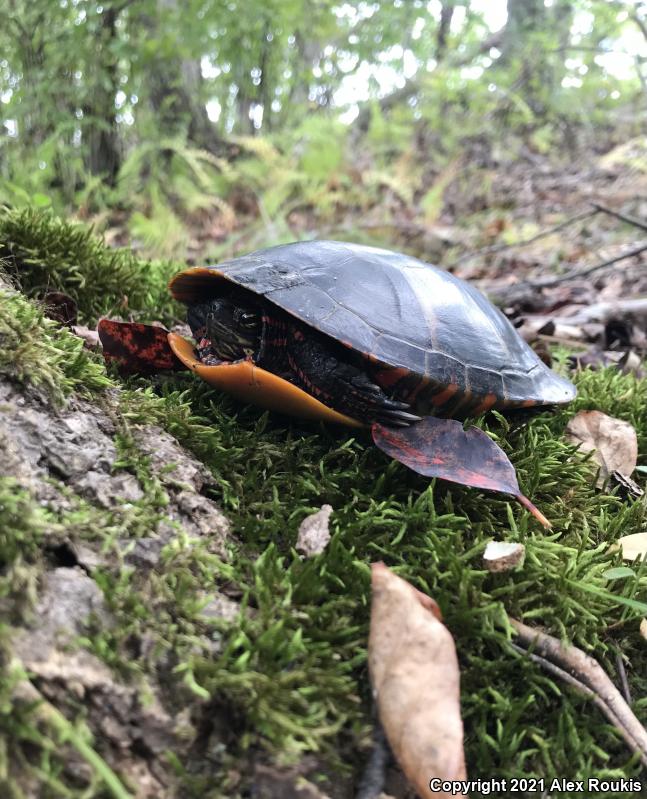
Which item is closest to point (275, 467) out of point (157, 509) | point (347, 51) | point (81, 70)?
point (157, 509)

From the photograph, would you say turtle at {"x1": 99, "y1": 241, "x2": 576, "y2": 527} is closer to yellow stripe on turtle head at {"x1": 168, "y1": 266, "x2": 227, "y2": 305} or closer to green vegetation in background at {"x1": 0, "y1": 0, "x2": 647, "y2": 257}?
yellow stripe on turtle head at {"x1": 168, "y1": 266, "x2": 227, "y2": 305}

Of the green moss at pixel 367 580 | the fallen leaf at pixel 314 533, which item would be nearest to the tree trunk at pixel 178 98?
the green moss at pixel 367 580

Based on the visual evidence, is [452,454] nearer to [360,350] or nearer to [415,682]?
[360,350]

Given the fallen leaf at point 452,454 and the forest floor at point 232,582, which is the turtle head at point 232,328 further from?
the fallen leaf at point 452,454

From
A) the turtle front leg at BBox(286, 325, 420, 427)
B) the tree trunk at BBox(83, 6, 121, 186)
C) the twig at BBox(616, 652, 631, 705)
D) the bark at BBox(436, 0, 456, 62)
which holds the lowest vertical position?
the twig at BBox(616, 652, 631, 705)

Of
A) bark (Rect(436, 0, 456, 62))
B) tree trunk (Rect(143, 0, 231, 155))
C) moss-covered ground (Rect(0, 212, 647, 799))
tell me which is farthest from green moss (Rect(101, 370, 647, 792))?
bark (Rect(436, 0, 456, 62))
